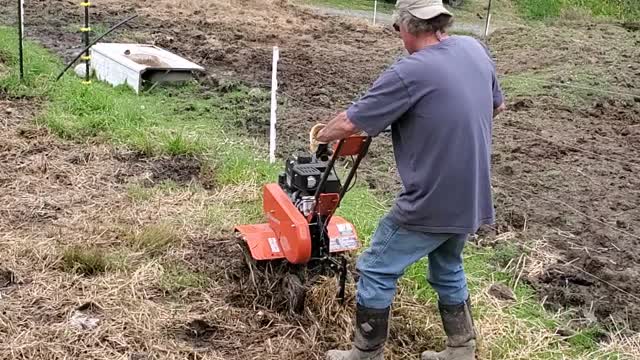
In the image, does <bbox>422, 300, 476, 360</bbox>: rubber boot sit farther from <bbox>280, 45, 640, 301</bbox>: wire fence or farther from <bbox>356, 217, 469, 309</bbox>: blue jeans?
<bbox>280, 45, 640, 301</bbox>: wire fence

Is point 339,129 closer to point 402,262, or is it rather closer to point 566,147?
point 402,262

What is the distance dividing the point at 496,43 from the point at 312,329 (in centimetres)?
1129

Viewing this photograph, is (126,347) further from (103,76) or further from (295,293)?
(103,76)

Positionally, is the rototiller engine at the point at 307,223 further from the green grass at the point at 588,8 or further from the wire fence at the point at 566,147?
the green grass at the point at 588,8

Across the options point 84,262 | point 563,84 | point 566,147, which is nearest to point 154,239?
point 84,262

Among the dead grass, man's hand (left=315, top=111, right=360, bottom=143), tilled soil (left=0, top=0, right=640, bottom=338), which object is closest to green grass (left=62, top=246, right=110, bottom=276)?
the dead grass

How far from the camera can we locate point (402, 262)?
3467 millimetres

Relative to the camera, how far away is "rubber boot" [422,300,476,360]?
3.75m

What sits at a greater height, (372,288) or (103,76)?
(372,288)

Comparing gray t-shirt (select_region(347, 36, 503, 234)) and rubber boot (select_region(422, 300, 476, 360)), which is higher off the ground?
gray t-shirt (select_region(347, 36, 503, 234))

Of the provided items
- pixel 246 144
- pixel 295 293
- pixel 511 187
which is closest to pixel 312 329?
pixel 295 293

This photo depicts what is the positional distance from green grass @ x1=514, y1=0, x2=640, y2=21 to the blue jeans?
18.1 meters

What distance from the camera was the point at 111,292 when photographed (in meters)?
4.38

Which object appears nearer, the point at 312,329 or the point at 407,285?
the point at 312,329
